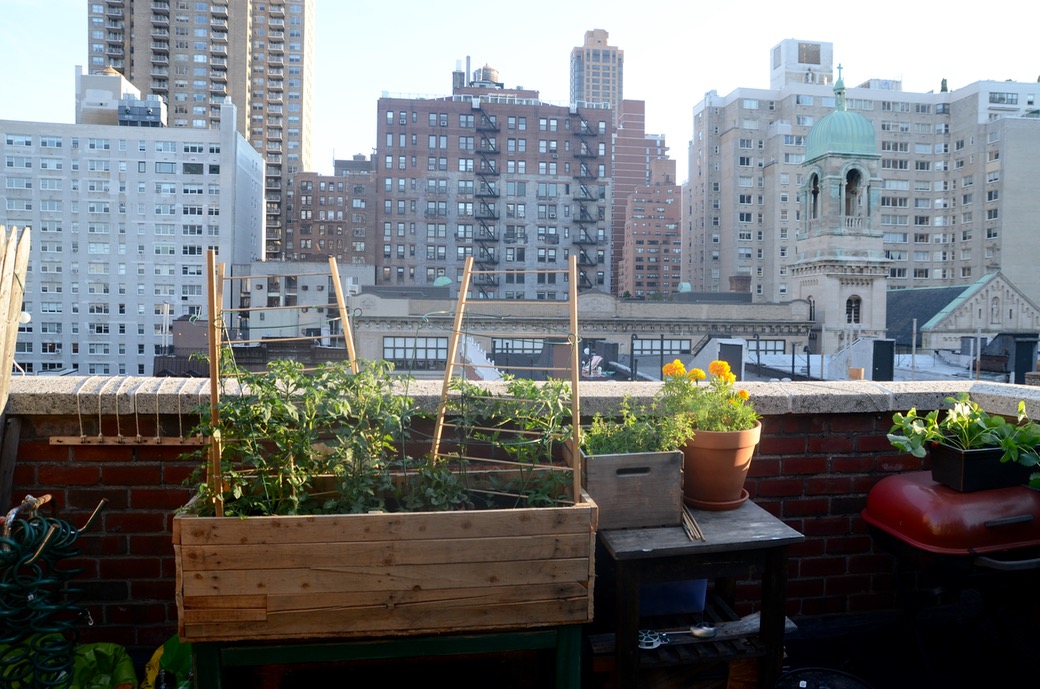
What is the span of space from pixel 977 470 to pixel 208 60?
389 ft

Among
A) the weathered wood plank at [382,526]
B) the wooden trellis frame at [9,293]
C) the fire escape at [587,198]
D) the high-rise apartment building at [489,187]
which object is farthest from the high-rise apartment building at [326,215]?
the weathered wood plank at [382,526]

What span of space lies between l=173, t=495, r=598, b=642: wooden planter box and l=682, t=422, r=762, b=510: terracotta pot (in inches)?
32.1

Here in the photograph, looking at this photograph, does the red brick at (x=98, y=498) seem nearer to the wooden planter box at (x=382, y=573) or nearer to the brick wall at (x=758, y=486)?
the brick wall at (x=758, y=486)

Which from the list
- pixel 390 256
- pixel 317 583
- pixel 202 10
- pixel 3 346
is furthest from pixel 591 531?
pixel 202 10

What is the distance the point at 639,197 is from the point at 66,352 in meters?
97.8

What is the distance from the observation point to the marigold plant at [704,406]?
3511 mm

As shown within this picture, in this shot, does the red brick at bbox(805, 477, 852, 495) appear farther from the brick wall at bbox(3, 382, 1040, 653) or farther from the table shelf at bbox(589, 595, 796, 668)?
the table shelf at bbox(589, 595, 796, 668)

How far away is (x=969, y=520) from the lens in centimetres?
341

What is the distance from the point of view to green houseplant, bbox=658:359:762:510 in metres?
3.49

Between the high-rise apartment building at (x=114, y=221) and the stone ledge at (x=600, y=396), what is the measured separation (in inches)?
3059

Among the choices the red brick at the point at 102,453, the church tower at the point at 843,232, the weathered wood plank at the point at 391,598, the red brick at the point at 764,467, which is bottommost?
the weathered wood plank at the point at 391,598

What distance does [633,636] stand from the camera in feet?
10.3

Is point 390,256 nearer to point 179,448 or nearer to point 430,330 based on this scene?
point 430,330

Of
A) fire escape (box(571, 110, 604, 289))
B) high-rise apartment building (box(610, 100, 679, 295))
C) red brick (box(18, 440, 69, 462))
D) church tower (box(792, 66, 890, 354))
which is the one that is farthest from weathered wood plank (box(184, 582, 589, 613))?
high-rise apartment building (box(610, 100, 679, 295))
